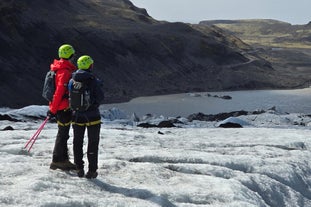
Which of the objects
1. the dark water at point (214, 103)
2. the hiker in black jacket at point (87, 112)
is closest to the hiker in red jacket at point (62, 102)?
the hiker in black jacket at point (87, 112)

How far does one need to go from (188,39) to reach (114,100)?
4650 centimetres

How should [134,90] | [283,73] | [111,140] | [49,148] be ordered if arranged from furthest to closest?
A: 1. [283,73]
2. [134,90]
3. [111,140]
4. [49,148]

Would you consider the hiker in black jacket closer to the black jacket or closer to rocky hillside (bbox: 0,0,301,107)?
the black jacket

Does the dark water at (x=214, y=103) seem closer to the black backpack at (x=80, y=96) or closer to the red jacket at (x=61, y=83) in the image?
the red jacket at (x=61, y=83)

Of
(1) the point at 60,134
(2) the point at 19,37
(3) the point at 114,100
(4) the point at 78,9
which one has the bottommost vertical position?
(3) the point at 114,100

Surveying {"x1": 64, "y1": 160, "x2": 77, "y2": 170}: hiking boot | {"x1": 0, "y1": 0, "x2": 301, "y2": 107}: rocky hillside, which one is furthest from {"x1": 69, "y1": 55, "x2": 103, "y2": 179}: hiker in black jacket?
{"x1": 0, "y1": 0, "x2": 301, "y2": 107}: rocky hillside

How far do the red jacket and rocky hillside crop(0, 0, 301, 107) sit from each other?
5355 cm

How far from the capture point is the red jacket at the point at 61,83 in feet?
31.5

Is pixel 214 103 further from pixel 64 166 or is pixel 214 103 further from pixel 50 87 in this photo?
pixel 50 87

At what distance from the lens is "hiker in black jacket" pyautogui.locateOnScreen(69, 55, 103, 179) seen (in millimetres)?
9141

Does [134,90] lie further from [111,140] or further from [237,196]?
[237,196]

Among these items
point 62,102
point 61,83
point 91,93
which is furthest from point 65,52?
point 91,93

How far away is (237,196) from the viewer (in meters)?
9.82

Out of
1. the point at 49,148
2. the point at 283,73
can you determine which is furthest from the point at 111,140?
the point at 283,73
